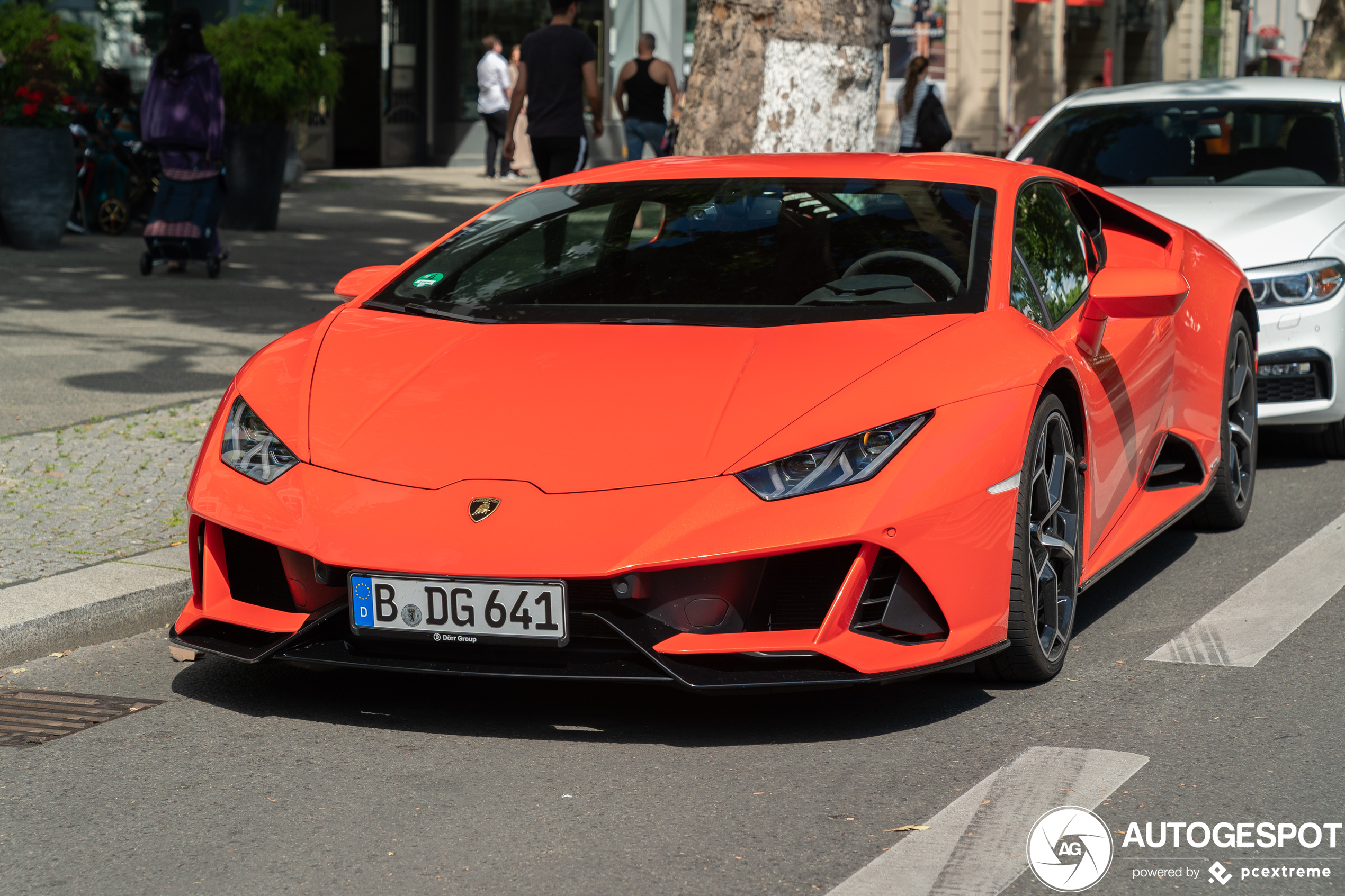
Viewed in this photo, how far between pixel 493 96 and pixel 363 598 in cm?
2242

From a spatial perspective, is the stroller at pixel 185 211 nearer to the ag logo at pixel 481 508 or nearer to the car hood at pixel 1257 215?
the car hood at pixel 1257 215

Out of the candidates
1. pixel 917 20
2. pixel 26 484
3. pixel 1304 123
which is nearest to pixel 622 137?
pixel 917 20

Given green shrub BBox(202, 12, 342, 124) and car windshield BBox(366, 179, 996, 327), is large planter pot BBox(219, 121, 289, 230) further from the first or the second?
car windshield BBox(366, 179, 996, 327)

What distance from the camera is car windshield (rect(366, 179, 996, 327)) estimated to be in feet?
15.1

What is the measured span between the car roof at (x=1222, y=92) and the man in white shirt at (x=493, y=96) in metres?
17.1

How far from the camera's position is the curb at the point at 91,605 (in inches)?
184

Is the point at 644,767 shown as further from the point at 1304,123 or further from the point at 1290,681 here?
the point at 1304,123

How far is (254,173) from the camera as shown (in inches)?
626

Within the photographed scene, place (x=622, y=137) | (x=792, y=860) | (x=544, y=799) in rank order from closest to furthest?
(x=792, y=860) < (x=544, y=799) < (x=622, y=137)

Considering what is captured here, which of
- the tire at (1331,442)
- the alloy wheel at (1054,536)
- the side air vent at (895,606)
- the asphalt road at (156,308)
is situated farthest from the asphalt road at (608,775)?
the asphalt road at (156,308)

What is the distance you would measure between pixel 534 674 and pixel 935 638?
0.90m

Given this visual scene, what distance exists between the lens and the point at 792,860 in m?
3.22

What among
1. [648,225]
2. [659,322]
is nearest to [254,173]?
[648,225]

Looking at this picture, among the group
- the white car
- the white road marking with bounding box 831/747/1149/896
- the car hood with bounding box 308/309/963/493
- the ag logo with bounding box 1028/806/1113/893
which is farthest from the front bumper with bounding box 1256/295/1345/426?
the ag logo with bounding box 1028/806/1113/893
